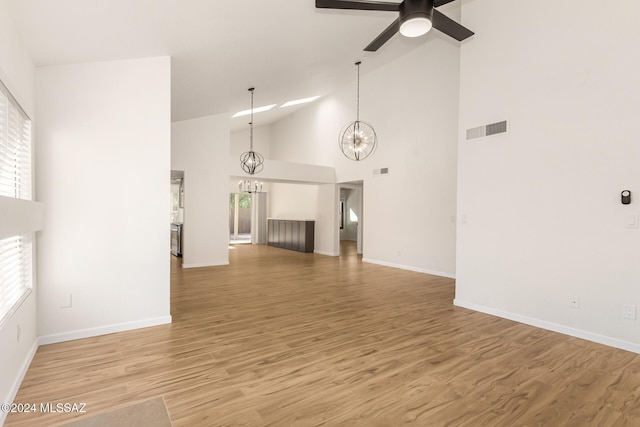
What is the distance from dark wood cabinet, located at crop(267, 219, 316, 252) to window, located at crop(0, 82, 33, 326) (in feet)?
24.3

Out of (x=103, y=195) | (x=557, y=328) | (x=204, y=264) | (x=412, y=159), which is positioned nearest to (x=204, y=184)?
(x=204, y=264)

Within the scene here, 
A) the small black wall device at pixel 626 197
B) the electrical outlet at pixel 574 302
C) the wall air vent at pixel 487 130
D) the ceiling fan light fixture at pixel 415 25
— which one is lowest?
the electrical outlet at pixel 574 302

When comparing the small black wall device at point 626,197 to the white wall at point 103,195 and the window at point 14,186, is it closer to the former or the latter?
the white wall at point 103,195

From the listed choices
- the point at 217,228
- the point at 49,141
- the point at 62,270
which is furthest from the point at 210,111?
the point at 62,270

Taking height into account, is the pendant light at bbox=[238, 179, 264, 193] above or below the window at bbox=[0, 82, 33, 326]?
above

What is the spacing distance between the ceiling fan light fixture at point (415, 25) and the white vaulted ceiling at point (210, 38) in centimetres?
122

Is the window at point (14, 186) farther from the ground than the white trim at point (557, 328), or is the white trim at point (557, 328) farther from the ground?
the window at point (14, 186)

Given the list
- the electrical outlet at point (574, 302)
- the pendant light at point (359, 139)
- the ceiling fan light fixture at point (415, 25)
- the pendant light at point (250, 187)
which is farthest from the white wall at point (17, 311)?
the pendant light at point (250, 187)

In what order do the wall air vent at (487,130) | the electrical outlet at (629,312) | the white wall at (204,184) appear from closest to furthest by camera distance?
1. the electrical outlet at (629,312)
2. the wall air vent at (487,130)
3. the white wall at (204,184)

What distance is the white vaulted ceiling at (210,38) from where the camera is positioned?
8.28ft

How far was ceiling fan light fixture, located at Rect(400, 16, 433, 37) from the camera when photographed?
267 centimetres

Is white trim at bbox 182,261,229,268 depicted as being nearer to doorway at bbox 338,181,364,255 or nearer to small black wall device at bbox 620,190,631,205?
small black wall device at bbox 620,190,631,205

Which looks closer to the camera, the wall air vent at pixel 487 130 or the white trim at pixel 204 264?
the wall air vent at pixel 487 130

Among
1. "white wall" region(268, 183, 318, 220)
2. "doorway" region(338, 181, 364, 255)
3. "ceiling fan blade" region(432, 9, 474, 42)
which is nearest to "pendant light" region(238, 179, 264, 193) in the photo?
"white wall" region(268, 183, 318, 220)
